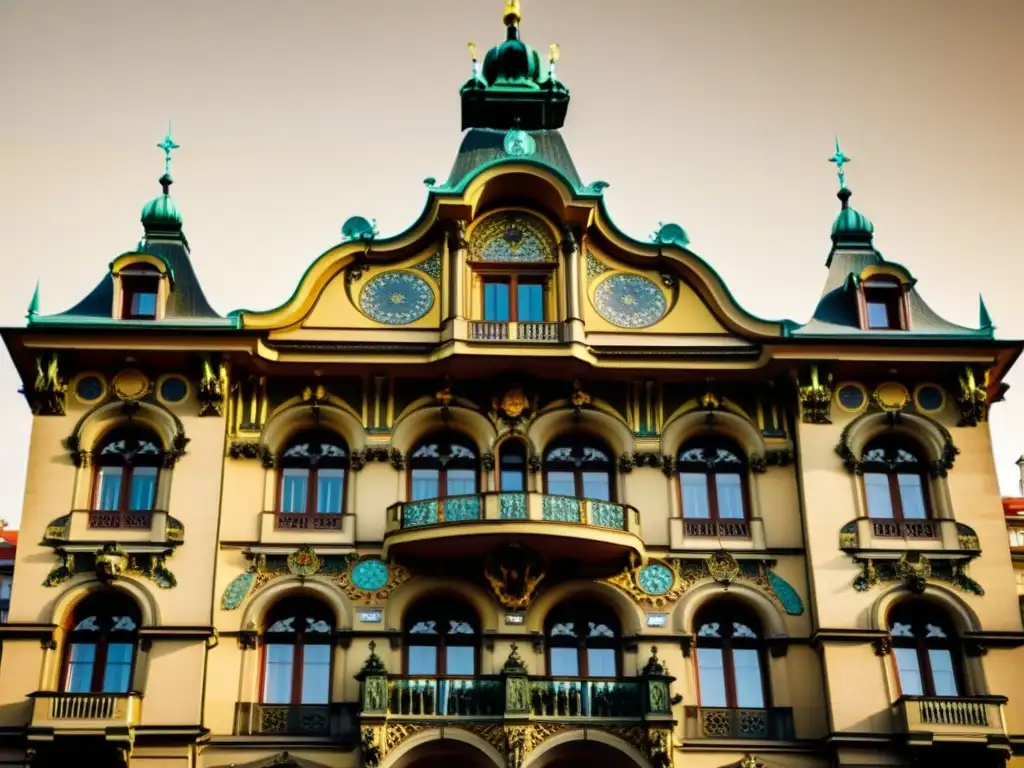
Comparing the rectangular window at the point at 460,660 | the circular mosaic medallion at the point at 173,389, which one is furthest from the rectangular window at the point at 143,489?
the rectangular window at the point at 460,660

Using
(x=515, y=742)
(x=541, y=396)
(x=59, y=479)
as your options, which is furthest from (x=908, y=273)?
(x=59, y=479)

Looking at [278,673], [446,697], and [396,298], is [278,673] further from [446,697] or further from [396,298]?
[396,298]

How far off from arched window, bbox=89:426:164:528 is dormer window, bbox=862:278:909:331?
15105mm

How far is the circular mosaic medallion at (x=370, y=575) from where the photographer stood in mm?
30500

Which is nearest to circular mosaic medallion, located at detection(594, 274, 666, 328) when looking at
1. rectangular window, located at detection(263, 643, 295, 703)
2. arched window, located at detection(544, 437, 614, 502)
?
arched window, located at detection(544, 437, 614, 502)

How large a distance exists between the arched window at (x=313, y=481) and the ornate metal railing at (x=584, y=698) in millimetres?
5558

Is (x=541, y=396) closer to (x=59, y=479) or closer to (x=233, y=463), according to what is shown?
(x=233, y=463)

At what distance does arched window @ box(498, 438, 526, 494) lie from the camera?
32000mm

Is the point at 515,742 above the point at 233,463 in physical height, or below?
below

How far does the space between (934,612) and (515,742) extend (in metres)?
8.95

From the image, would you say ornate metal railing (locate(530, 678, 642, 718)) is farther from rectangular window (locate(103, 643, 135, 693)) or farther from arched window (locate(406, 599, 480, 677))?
rectangular window (locate(103, 643, 135, 693))

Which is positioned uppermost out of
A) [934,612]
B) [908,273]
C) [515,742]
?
[908,273]

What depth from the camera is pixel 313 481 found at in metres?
31.8

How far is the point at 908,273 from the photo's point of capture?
33469mm
